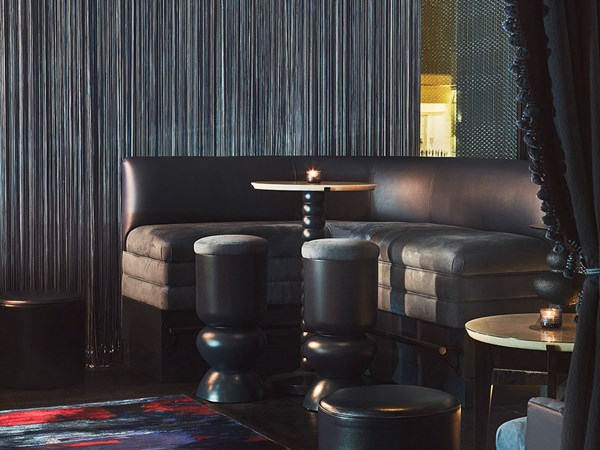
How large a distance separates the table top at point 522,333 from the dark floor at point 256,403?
1.98 ft

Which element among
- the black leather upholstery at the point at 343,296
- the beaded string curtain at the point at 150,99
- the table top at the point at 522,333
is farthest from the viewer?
the beaded string curtain at the point at 150,99

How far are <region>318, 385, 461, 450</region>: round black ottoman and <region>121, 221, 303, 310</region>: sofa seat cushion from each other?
2.09 m

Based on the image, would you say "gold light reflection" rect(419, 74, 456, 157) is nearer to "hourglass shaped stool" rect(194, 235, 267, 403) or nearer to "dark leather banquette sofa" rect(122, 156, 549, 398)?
"dark leather banquette sofa" rect(122, 156, 549, 398)

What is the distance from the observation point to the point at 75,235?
5.80m

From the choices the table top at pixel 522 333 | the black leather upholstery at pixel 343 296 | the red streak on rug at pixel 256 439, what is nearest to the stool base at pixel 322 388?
the black leather upholstery at pixel 343 296

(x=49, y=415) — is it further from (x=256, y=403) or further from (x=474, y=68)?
(x=474, y=68)

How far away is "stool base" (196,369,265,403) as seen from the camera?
4.79m

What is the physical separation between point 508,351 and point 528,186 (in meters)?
0.95

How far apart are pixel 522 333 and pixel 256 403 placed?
1.65 m

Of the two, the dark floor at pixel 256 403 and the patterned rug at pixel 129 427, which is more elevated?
the patterned rug at pixel 129 427

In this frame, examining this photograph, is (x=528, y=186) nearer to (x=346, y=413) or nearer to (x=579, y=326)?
(x=346, y=413)

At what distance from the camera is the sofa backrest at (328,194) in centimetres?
556

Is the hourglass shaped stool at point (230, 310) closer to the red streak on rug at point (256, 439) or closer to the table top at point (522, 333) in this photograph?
the red streak on rug at point (256, 439)

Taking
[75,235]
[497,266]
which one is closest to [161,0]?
[75,235]
